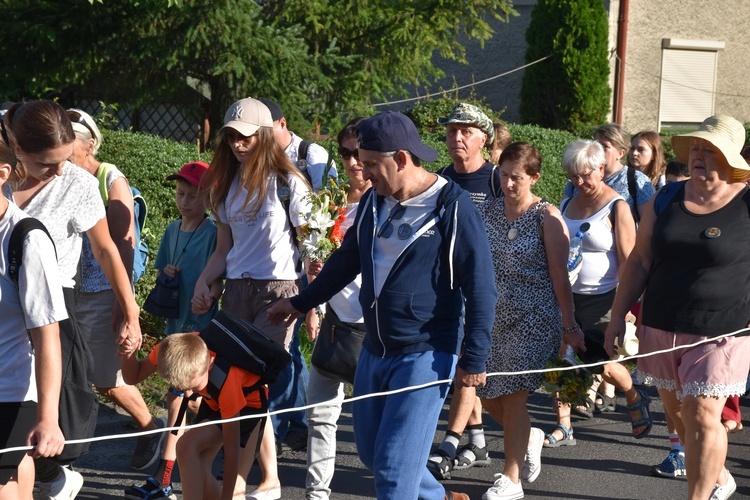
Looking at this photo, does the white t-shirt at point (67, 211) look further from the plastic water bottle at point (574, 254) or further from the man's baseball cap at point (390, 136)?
the plastic water bottle at point (574, 254)

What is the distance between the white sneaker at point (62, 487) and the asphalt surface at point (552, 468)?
1.50 ft

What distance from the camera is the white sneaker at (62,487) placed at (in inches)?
196

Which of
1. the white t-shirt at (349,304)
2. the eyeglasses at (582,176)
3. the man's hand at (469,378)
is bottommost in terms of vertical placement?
the white t-shirt at (349,304)

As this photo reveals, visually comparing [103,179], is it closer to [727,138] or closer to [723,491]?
[727,138]

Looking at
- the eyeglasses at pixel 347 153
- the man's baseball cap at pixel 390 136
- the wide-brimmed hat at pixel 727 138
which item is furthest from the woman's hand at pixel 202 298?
the wide-brimmed hat at pixel 727 138

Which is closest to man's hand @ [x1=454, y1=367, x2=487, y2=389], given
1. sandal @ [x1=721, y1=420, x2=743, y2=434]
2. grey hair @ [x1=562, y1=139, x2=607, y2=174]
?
grey hair @ [x1=562, y1=139, x2=607, y2=174]

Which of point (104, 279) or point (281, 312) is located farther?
point (104, 279)

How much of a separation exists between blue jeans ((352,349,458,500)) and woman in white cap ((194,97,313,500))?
1159 mm

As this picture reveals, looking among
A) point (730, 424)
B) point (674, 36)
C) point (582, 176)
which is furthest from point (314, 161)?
point (674, 36)

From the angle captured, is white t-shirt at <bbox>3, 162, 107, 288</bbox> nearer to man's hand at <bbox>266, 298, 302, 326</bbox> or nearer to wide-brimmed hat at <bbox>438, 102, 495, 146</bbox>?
man's hand at <bbox>266, 298, 302, 326</bbox>

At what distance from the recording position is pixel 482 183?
240 inches

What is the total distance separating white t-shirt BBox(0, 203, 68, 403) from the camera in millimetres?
3615

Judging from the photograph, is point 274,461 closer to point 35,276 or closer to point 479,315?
point 479,315

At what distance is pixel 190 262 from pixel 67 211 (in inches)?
64.4
